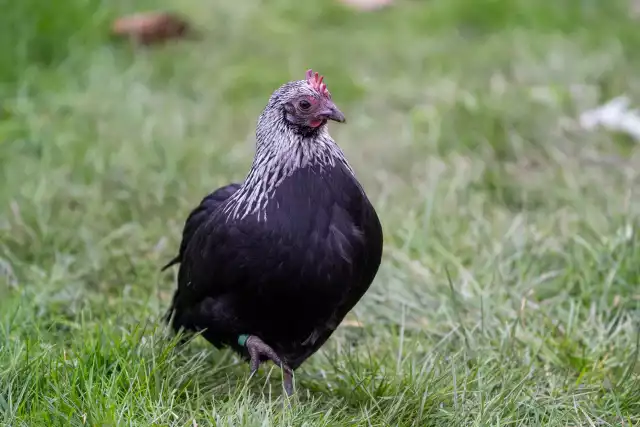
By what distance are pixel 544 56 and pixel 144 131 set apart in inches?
113

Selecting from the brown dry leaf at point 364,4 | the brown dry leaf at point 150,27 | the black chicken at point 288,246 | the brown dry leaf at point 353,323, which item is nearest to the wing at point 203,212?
the black chicken at point 288,246

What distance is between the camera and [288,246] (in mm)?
2727

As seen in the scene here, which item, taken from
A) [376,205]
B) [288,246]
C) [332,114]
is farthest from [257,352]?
[376,205]

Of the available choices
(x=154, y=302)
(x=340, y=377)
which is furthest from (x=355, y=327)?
(x=154, y=302)

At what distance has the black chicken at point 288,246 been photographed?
2.74 meters

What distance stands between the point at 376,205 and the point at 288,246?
76.0 inches

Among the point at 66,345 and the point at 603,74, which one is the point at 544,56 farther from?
the point at 66,345

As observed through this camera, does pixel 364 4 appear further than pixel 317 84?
Yes

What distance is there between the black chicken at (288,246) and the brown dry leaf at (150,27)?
397cm

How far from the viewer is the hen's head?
2.87 meters

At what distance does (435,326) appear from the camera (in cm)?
354

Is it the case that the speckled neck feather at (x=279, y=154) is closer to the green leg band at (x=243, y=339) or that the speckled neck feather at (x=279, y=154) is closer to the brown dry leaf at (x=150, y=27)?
the green leg band at (x=243, y=339)

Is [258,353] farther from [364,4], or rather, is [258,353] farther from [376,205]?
[364,4]

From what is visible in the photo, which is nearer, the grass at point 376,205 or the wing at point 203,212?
the grass at point 376,205
